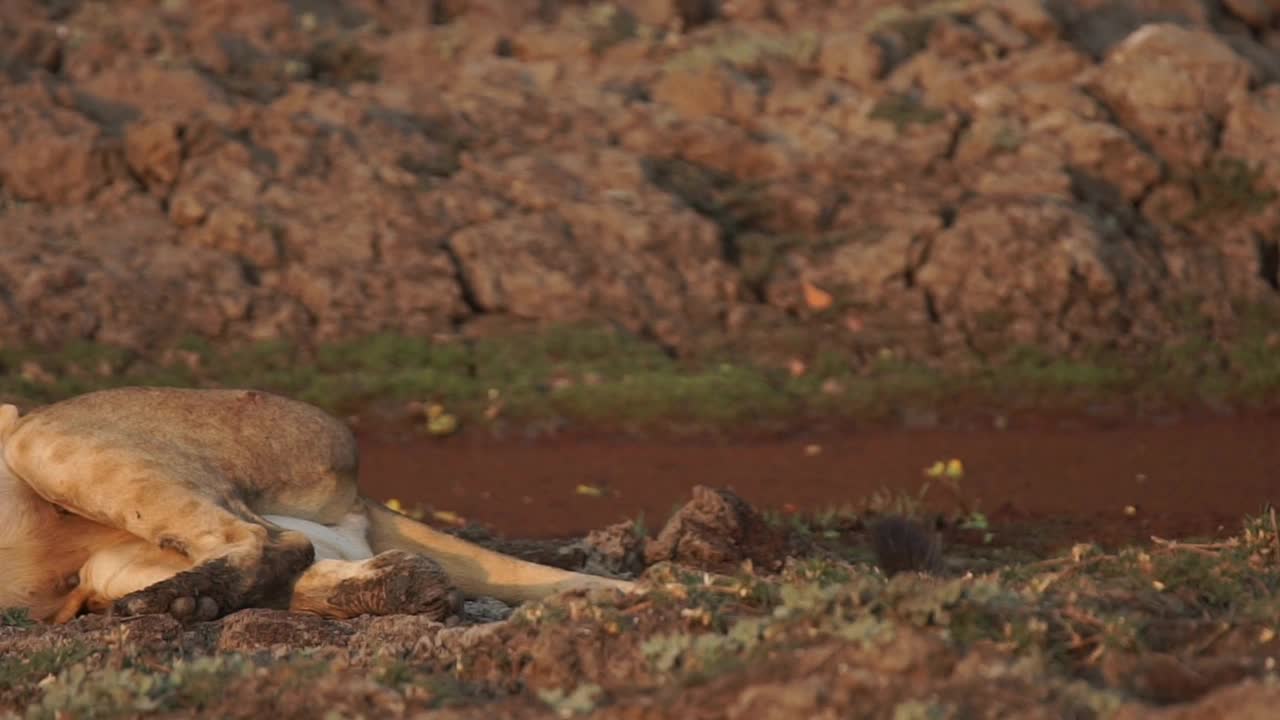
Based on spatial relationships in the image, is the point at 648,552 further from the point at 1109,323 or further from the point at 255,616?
the point at 1109,323

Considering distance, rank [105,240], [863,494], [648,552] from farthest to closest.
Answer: [105,240], [863,494], [648,552]

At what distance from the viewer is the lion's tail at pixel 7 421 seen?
20.4 ft

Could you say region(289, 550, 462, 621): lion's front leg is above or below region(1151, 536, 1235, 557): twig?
below

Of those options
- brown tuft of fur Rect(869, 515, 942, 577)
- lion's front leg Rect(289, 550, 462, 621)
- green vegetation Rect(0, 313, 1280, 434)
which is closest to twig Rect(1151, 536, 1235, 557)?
brown tuft of fur Rect(869, 515, 942, 577)

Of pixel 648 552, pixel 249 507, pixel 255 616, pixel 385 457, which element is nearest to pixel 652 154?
pixel 385 457

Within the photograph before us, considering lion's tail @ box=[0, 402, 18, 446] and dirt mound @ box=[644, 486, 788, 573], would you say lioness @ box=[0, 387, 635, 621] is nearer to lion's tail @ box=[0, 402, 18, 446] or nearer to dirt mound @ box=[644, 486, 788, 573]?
lion's tail @ box=[0, 402, 18, 446]

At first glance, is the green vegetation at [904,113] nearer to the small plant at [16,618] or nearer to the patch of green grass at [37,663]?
the small plant at [16,618]

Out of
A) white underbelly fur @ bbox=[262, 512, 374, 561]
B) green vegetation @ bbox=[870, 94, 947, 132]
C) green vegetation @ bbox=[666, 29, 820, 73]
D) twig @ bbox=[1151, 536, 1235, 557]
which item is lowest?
green vegetation @ bbox=[870, 94, 947, 132]

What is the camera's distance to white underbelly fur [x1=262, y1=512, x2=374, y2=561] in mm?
5945

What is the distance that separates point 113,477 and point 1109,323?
801cm

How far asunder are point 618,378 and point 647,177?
A: 2058mm

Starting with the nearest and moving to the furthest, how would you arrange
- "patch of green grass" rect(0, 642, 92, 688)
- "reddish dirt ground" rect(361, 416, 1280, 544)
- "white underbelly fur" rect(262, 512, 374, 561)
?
"patch of green grass" rect(0, 642, 92, 688), "white underbelly fur" rect(262, 512, 374, 561), "reddish dirt ground" rect(361, 416, 1280, 544)

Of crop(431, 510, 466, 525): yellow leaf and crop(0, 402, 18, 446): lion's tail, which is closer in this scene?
crop(0, 402, 18, 446): lion's tail

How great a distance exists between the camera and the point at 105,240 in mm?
12453
